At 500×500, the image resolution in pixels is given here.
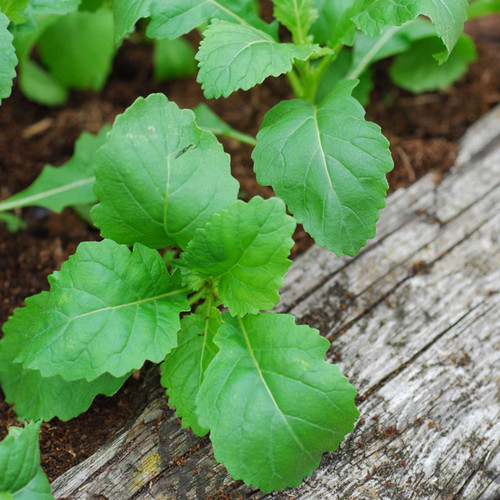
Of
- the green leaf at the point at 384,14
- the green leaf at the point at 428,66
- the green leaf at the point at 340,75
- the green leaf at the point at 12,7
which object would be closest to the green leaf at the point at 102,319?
the green leaf at the point at 12,7

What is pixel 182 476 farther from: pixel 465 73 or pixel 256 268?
pixel 465 73

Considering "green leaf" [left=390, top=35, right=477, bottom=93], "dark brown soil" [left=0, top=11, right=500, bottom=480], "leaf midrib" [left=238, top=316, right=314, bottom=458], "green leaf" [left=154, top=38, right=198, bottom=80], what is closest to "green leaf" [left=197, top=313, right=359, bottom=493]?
"leaf midrib" [left=238, top=316, right=314, bottom=458]

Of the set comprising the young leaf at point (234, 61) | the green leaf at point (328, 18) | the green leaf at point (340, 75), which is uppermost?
the green leaf at point (328, 18)

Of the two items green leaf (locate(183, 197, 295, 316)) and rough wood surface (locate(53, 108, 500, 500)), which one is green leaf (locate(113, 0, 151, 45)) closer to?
green leaf (locate(183, 197, 295, 316))

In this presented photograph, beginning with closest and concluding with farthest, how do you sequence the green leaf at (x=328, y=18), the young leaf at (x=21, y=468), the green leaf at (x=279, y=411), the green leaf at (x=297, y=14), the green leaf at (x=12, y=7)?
1. the young leaf at (x=21, y=468)
2. the green leaf at (x=279, y=411)
3. the green leaf at (x=12, y=7)
4. the green leaf at (x=297, y=14)
5. the green leaf at (x=328, y=18)

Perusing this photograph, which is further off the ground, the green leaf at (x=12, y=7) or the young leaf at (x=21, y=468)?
the green leaf at (x=12, y=7)

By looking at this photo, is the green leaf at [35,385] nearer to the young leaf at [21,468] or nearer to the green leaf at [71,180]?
the young leaf at [21,468]
